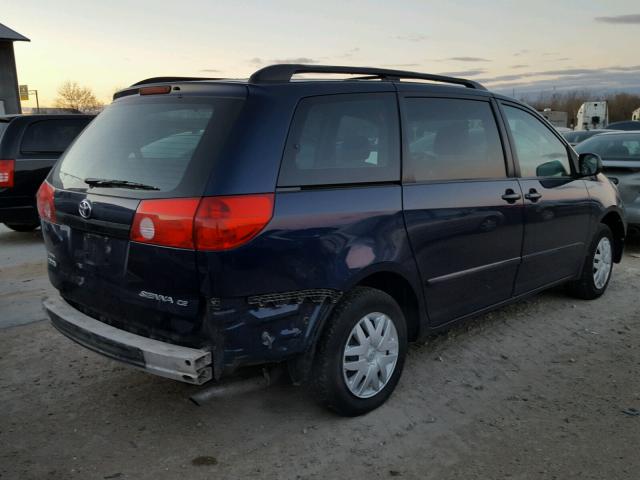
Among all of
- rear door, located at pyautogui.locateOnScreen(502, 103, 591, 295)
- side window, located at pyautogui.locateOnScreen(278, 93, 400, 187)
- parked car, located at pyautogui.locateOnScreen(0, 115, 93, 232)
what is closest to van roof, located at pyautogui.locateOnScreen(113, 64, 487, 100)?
side window, located at pyautogui.locateOnScreen(278, 93, 400, 187)

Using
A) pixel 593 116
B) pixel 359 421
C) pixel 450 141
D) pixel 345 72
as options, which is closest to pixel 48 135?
pixel 345 72

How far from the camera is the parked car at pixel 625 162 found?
7.26 metres

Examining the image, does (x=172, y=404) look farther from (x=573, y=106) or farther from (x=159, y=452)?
(x=573, y=106)

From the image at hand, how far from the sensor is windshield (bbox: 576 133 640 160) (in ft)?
26.1

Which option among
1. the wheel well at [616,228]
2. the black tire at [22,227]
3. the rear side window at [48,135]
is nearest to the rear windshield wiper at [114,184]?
the wheel well at [616,228]

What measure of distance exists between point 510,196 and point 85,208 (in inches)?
106

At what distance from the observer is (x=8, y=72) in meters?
34.8

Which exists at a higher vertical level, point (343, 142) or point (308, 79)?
point (308, 79)

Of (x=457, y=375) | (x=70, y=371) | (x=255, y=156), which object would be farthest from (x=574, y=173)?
(x=70, y=371)

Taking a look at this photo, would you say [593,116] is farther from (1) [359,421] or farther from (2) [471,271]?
(1) [359,421]

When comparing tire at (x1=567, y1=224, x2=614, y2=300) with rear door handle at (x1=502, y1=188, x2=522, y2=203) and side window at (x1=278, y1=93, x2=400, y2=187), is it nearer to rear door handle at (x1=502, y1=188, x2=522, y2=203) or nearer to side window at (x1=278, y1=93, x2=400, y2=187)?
rear door handle at (x1=502, y1=188, x2=522, y2=203)

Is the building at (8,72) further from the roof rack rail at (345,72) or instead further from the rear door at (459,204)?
the rear door at (459,204)

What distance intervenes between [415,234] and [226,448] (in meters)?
1.51

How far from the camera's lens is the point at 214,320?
8.66 feet
